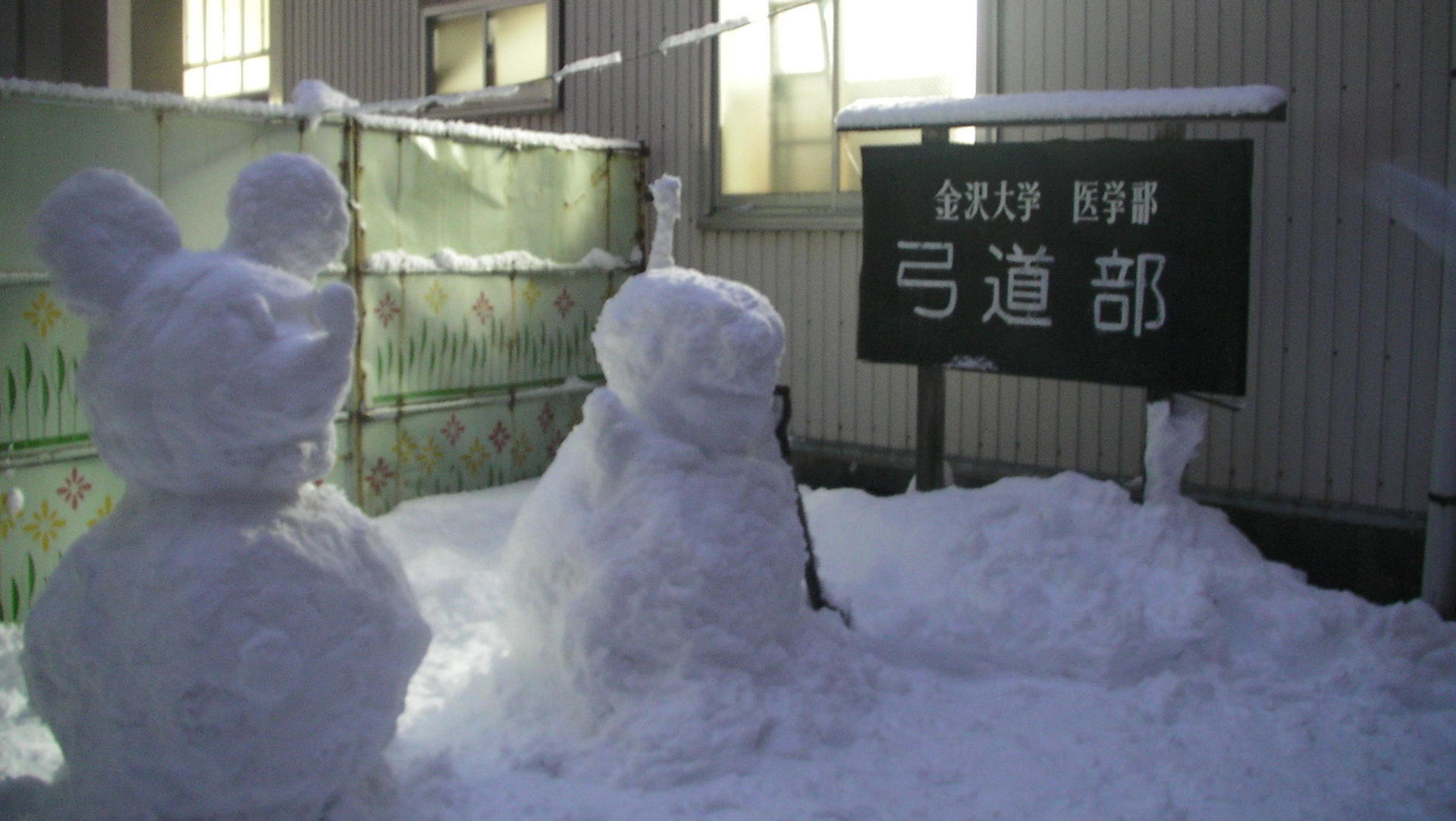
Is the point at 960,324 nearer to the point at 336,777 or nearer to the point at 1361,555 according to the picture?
the point at 1361,555

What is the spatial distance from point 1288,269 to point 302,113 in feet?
17.4

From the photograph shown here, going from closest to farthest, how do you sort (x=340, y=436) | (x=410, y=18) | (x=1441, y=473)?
(x=1441, y=473), (x=340, y=436), (x=410, y=18)

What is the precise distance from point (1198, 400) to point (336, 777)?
15.8 ft

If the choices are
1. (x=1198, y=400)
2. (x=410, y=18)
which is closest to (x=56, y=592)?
(x=1198, y=400)

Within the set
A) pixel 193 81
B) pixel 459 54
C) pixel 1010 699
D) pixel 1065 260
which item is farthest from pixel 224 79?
pixel 1010 699

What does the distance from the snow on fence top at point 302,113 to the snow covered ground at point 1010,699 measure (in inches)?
94.0

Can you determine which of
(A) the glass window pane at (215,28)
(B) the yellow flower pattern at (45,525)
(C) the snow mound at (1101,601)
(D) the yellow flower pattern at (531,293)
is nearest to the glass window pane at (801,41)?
(D) the yellow flower pattern at (531,293)

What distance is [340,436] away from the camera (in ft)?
23.1

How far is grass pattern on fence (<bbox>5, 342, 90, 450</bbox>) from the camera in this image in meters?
5.47

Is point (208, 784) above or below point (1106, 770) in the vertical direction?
above

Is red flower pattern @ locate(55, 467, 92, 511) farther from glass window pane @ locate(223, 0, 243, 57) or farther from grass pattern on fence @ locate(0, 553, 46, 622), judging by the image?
glass window pane @ locate(223, 0, 243, 57)

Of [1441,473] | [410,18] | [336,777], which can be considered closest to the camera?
[336,777]

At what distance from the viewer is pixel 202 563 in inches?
130

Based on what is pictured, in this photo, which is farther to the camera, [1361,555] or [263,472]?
[1361,555]
